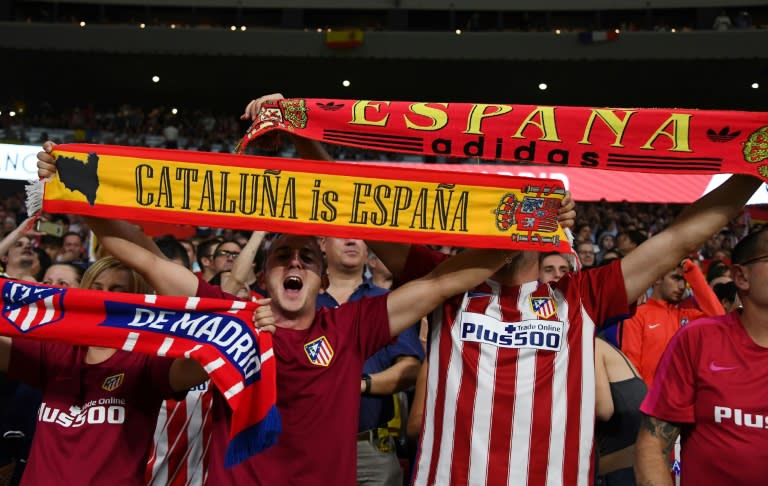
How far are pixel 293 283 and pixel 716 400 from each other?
55.2 inches

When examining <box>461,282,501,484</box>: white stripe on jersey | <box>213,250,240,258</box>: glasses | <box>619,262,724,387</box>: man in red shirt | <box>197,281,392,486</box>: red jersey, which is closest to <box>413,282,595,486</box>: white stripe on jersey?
<box>461,282,501,484</box>: white stripe on jersey

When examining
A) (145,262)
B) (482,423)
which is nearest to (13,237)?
(145,262)

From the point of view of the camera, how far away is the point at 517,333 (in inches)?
109

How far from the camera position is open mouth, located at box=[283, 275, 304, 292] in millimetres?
2824

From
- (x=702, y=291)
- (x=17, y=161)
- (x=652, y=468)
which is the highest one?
(x=17, y=161)

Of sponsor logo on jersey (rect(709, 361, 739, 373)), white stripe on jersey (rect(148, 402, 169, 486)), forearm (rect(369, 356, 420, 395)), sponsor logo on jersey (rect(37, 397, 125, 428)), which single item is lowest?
white stripe on jersey (rect(148, 402, 169, 486))

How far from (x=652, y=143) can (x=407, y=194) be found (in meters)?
0.87

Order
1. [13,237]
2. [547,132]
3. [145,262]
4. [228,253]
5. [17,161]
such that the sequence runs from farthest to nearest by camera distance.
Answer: [17,161] → [228,253] → [13,237] → [547,132] → [145,262]

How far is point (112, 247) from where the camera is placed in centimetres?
278

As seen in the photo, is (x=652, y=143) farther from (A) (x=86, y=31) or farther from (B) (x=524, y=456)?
(A) (x=86, y=31)

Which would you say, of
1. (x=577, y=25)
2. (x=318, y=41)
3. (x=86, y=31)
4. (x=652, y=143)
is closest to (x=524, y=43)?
(x=577, y=25)

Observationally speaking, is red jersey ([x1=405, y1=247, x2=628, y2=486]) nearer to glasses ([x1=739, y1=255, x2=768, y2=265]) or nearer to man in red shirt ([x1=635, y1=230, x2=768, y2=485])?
man in red shirt ([x1=635, y1=230, x2=768, y2=485])

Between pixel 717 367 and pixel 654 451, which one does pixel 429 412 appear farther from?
pixel 717 367

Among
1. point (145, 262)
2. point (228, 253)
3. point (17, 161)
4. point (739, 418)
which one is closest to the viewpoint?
point (739, 418)
